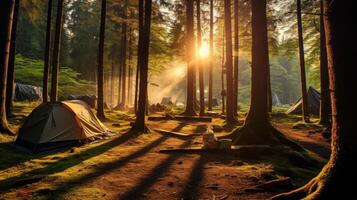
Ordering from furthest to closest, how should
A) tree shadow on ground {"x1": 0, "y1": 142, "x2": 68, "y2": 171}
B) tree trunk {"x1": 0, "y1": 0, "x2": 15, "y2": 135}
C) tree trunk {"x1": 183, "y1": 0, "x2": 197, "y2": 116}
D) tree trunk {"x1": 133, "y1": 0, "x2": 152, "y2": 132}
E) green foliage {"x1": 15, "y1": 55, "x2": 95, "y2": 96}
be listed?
green foliage {"x1": 15, "y1": 55, "x2": 95, "y2": 96} → tree trunk {"x1": 183, "y1": 0, "x2": 197, "y2": 116} → tree trunk {"x1": 133, "y1": 0, "x2": 152, "y2": 132} → tree trunk {"x1": 0, "y1": 0, "x2": 15, "y2": 135} → tree shadow on ground {"x1": 0, "y1": 142, "x2": 68, "y2": 171}

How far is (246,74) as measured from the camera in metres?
81.0

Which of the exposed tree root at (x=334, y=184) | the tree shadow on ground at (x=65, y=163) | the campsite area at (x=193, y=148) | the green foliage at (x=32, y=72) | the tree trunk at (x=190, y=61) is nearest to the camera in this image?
the exposed tree root at (x=334, y=184)

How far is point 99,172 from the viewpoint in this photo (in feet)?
23.9

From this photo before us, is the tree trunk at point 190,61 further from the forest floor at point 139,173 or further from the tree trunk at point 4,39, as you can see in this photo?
the tree trunk at point 4,39

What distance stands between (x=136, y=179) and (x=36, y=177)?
2300mm

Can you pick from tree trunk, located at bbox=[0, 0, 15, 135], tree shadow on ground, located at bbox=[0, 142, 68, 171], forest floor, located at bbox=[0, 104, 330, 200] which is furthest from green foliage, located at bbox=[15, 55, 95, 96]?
tree shadow on ground, located at bbox=[0, 142, 68, 171]

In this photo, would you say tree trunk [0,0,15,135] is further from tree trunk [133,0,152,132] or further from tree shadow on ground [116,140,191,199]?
tree shadow on ground [116,140,191,199]

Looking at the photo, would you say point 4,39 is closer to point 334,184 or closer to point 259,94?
A: point 259,94

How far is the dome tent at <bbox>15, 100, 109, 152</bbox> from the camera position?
10.0m

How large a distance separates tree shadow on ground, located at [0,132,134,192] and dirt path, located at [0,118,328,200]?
0.08 ft

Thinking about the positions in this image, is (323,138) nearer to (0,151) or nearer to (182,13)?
(0,151)

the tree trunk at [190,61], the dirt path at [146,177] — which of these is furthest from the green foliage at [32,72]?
the dirt path at [146,177]

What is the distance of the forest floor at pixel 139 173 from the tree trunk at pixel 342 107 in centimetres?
143

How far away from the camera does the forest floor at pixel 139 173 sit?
571 centimetres
